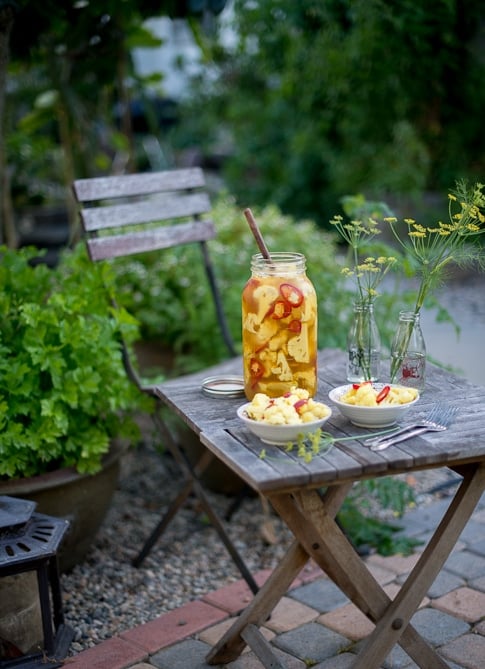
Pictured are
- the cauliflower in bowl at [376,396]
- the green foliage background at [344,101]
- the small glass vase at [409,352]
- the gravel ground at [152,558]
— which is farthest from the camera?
the green foliage background at [344,101]

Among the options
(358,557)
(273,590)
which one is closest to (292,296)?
(358,557)

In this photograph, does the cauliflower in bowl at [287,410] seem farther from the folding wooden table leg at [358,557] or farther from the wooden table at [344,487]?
the folding wooden table leg at [358,557]

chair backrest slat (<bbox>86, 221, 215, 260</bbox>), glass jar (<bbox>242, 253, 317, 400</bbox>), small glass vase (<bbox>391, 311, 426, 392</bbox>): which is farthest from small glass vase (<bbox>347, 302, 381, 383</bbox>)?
chair backrest slat (<bbox>86, 221, 215, 260</bbox>)

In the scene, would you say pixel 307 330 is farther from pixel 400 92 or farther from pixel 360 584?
pixel 400 92

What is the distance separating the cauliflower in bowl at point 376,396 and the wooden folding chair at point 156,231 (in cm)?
97

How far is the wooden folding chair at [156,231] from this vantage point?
3131 millimetres

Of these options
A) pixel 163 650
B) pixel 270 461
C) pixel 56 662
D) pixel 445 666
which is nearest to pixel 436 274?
pixel 270 461

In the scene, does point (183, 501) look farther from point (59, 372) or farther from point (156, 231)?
point (156, 231)

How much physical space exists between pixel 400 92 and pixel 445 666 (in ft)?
19.4

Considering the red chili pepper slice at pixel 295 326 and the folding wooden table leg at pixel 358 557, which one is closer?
the folding wooden table leg at pixel 358 557

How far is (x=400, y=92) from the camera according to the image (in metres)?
7.35

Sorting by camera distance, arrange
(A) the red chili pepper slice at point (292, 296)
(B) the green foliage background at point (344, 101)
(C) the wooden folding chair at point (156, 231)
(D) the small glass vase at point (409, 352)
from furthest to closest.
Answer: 1. (B) the green foliage background at point (344, 101)
2. (C) the wooden folding chair at point (156, 231)
3. (D) the small glass vase at point (409, 352)
4. (A) the red chili pepper slice at point (292, 296)

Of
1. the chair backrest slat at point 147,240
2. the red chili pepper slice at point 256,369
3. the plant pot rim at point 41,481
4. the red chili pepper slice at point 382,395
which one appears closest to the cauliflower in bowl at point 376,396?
the red chili pepper slice at point 382,395

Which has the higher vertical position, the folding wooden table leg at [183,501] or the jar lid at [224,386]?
the jar lid at [224,386]
